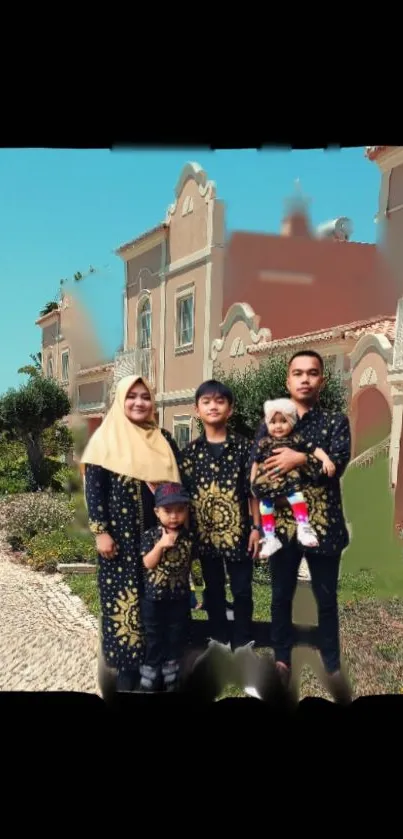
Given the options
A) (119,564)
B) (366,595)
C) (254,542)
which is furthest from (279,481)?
(119,564)

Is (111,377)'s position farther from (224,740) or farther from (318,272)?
(224,740)

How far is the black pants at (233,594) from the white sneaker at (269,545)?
0.39 ft

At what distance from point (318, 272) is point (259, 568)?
174 centimetres

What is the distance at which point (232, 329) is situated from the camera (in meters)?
4.14

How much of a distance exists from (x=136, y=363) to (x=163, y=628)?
1.54 meters

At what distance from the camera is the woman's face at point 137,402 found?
3.72 metres

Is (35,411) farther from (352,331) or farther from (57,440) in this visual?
(352,331)

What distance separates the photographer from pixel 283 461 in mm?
3717

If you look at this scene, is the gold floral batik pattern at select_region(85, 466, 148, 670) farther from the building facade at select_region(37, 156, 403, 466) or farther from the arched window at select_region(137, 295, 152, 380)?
the arched window at select_region(137, 295, 152, 380)

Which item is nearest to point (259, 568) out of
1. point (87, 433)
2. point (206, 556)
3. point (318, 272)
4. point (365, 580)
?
point (206, 556)

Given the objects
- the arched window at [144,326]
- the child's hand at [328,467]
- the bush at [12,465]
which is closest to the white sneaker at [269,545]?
the child's hand at [328,467]

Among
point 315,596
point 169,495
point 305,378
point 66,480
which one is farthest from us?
point 66,480

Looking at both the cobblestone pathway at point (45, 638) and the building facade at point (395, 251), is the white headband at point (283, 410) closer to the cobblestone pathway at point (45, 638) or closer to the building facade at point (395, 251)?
the building facade at point (395, 251)

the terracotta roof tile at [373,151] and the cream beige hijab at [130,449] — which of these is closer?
the cream beige hijab at [130,449]
